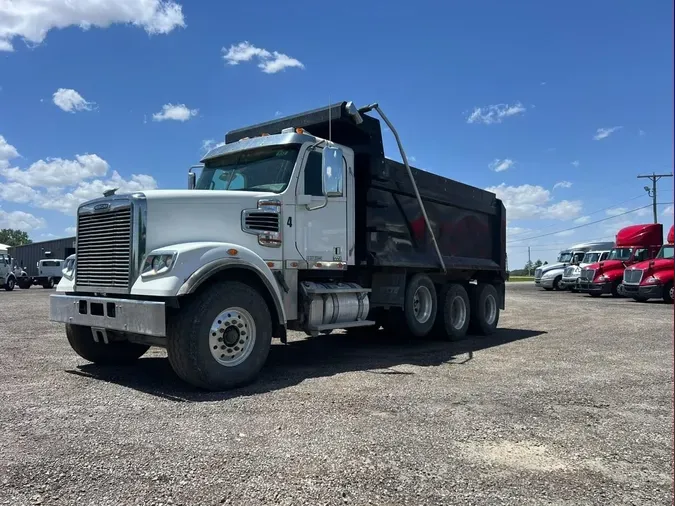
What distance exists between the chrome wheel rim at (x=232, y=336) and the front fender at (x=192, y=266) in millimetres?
475

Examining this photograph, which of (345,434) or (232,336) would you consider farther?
(232,336)

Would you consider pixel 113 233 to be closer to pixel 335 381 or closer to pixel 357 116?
pixel 335 381

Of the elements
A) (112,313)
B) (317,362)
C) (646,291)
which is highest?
(112,313)

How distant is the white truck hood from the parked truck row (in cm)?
1848

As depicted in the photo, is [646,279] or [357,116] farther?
[646,279]

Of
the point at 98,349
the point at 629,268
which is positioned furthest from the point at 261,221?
the point at 629,268

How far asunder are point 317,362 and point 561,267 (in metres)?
28.2

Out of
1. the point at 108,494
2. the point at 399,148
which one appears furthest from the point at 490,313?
the point at 108,494

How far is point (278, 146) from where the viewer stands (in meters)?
7.17

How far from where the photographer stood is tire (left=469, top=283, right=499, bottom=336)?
11289mm

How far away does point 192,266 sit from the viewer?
5.53m

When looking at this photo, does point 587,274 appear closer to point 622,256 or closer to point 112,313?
point 622,256

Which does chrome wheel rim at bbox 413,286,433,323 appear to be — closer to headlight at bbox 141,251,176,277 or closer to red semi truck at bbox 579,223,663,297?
headlight at bbox 141,251,176,277

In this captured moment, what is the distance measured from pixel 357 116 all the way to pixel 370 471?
17.9ft
